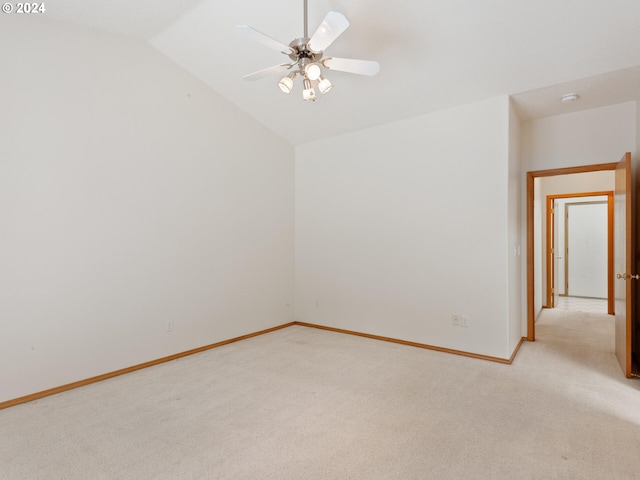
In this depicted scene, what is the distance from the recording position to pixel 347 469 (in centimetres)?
190

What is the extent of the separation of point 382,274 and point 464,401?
193cm

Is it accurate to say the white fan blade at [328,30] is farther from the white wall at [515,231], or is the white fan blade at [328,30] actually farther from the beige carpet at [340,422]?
the beige carpet at [340,422]

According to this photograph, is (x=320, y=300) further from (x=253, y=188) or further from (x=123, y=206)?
(x=123, y=206)

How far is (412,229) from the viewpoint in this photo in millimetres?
4148

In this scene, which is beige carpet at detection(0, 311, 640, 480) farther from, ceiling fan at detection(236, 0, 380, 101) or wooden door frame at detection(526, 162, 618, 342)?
ceiling fan at detection(236, 0, 380, 101)

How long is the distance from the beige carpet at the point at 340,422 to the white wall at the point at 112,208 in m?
0.44

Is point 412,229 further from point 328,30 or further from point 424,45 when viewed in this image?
point 328,30

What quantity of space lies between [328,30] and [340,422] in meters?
2.50

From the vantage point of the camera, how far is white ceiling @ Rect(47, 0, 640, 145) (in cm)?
262

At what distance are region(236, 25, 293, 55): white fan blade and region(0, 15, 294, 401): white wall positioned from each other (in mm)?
1889

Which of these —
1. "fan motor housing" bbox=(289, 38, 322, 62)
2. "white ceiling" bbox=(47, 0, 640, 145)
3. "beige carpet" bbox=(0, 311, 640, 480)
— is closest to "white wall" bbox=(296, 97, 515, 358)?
"white ceiling" bbox=(47, 0, 640, 145)

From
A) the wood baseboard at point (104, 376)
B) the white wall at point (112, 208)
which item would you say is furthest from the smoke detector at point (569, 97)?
the wood baseboard at point (104, 376)

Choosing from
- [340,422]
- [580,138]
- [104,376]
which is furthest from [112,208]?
[580,138]

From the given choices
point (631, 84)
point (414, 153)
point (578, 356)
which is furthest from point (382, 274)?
point (631, 84)
